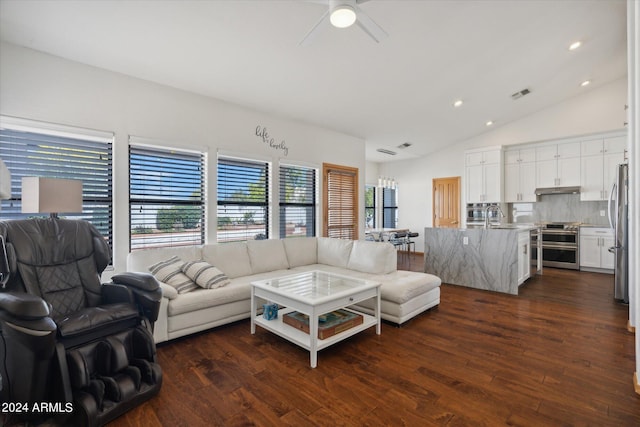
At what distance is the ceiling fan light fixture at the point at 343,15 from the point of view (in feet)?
7.55

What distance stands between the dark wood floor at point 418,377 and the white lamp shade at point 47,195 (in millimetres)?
1503

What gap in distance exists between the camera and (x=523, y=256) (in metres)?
4.71

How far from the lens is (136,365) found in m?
2.07

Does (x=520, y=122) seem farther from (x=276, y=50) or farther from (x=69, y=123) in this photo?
(x=69, y=123)

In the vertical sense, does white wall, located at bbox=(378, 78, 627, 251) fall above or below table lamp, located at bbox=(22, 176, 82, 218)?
above

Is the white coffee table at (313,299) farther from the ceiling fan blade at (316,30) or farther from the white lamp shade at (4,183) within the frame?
the ceiling fan blade at (316,30)

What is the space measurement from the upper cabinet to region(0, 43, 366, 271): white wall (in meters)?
4.88

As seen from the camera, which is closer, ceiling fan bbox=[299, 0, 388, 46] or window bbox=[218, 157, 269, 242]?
ceiling fan bbox=[299, 0, 388, 46]

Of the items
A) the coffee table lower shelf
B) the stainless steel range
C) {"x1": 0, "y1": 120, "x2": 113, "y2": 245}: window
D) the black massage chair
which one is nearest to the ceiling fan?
the black massage chair

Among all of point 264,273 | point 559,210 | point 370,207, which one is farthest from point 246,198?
point 559,210

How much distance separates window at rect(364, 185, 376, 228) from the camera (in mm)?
9414

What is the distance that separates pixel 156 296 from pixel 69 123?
2.28 metres

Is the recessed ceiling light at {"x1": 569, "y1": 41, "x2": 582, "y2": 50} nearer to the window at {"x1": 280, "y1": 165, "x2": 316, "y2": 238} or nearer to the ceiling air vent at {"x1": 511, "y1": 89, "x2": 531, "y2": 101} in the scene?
the ceiling air vent at {"x1": 511, "y1": 89, "x2": 531, "y2": 101}

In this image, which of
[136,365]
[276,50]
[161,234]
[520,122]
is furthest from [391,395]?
[520,122]
